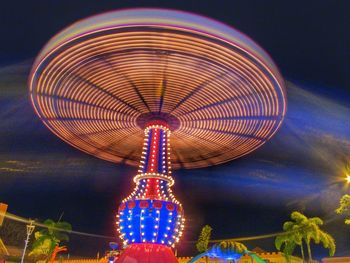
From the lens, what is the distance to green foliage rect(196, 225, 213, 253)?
35562 millimetres

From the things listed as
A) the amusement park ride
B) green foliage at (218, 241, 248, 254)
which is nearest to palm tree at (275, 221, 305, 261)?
the amusement park ride

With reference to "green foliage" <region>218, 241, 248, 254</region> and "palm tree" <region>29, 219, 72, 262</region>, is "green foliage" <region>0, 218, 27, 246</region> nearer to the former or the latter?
"palm tree" <region>29, 219, 72, 262</region>

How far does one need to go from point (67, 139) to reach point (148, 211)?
8492 millimetres

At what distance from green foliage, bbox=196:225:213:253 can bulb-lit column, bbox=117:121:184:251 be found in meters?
18.2

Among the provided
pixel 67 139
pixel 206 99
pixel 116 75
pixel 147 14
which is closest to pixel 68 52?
pixel 116 75

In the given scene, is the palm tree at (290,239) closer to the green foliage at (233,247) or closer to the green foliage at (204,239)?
the green foliage at (204,239)

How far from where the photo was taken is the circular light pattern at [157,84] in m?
13.6

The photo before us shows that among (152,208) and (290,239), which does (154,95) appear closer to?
(152,208)

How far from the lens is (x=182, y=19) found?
43.3 ft

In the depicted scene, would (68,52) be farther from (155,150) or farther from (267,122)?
(267,122)

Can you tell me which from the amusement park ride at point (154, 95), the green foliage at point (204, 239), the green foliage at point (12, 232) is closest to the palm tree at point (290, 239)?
the green foliage at point (204, 239)

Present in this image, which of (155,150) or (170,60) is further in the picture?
(155,150)

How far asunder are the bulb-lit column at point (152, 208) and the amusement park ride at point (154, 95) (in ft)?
0.16

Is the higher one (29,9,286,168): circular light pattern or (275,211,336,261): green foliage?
(29,9,286,168): circular light pattern
